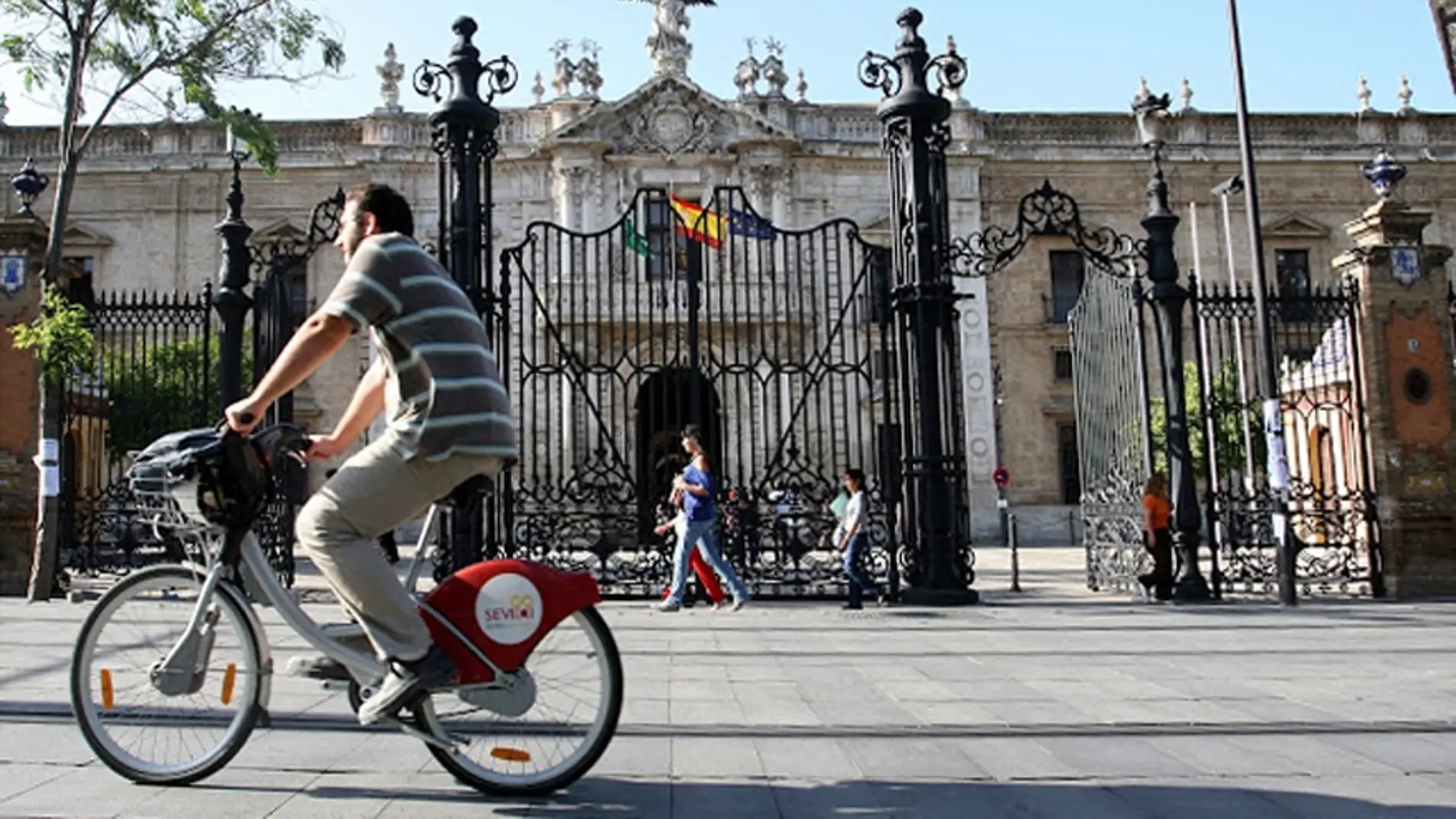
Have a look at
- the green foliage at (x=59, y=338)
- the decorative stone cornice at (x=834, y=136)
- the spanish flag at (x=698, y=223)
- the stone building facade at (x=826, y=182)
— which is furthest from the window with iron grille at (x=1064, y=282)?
the green foliage at (x=59, y=338)

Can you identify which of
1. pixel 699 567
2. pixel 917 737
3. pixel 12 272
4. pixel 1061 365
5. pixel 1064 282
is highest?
pixel 1064 282

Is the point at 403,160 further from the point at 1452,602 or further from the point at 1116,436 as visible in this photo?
the point at 1452,602

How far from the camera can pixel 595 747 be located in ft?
12.1

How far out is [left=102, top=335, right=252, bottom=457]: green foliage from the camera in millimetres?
13141

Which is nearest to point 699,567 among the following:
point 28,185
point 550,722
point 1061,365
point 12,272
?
point 550,722

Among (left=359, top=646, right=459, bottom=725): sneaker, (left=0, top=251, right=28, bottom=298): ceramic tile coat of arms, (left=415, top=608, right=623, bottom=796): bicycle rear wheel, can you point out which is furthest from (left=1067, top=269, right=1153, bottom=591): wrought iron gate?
(left=0, top=251, right=28, bottom=298): ceramic tile coat of arms

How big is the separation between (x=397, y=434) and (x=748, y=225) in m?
9.30

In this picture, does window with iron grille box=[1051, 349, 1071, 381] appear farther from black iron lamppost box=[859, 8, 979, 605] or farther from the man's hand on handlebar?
the man's hand on handlebar

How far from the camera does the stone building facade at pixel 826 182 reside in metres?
27.7

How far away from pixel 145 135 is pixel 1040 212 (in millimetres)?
24254

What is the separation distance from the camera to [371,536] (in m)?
3.53

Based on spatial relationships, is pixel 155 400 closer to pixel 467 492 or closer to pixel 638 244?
pixel 638 244

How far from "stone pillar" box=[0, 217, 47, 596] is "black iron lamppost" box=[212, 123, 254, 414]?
2.05 meters

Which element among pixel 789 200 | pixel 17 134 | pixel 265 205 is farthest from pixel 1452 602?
pixel 17 134
